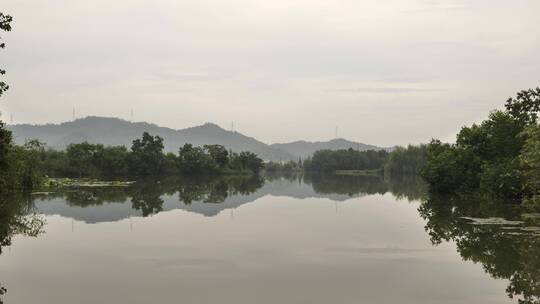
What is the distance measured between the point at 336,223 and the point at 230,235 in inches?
347

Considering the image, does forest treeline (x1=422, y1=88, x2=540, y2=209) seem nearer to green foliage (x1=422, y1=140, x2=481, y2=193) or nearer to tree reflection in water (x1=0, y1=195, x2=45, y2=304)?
green foliage (x1=422, y1=140, x2=481, y2=193)

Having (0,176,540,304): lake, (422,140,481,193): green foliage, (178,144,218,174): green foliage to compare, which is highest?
(178,144,218,174): green foliage

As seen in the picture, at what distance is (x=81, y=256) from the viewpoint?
21.5 meters

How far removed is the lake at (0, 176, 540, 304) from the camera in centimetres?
1564

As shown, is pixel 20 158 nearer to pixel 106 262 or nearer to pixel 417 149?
pixel 106 262

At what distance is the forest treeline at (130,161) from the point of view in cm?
10250

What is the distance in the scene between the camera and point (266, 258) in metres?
21.3

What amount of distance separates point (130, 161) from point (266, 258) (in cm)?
10486

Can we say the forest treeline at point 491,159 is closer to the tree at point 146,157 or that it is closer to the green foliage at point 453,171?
the green foliage at point 453,171

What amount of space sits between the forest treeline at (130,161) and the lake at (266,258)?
3587 centimetres

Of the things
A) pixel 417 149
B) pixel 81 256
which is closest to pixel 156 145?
pixel 417 149

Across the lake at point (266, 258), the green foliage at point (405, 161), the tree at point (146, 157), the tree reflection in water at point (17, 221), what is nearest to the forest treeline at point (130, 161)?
the tree at point (146, 157)

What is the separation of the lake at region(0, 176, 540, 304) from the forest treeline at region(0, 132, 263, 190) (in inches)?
1412

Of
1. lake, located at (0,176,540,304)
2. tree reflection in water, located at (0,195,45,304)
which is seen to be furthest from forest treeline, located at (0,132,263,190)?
lake, located at (0,176,540,304)
